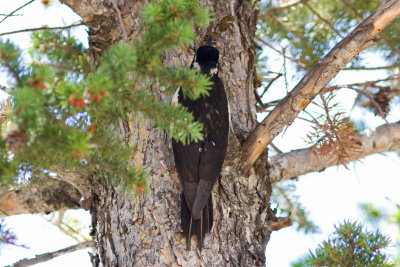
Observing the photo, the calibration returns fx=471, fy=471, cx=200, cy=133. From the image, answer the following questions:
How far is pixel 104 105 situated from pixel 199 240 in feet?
3.19

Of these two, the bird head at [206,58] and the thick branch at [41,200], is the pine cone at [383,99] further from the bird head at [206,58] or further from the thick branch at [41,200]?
the thick branch at [41,200]

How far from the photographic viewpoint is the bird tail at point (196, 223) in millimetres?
2014

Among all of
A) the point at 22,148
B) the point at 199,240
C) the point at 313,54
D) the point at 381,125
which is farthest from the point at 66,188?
the point at 381,125

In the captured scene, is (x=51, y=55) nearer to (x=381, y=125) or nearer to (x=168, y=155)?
(x=168, y=155)

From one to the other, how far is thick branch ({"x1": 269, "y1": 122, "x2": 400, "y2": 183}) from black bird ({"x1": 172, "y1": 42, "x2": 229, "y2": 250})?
0.86 metres

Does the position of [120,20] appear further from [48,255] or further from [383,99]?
[383,99]

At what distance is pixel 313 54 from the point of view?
10.6 ft

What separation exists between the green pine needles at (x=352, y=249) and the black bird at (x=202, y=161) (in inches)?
31.3

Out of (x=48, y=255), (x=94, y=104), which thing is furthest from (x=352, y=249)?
(x=94, y=104)

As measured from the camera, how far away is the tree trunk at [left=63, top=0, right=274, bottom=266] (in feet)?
6.71

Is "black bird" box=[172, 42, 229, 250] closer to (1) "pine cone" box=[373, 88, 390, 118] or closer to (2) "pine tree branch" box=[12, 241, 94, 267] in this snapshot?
(2) "pine tree branch" box=[12, 241, 94, 267]

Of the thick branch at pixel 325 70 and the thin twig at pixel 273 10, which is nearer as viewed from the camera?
the thick branch at pixel 325 70

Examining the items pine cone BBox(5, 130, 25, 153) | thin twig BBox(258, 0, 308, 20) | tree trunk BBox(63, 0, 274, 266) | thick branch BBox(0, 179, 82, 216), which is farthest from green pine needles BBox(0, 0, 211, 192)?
thin twig BBox(258, 0, 308, 20)

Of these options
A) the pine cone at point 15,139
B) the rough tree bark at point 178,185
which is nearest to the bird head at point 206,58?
the rough tree bark at point 178,185
